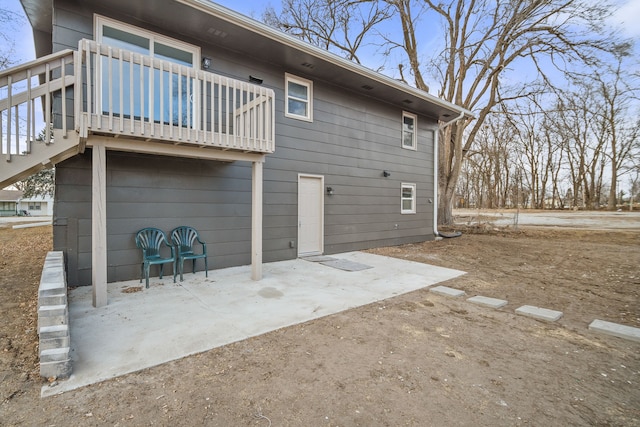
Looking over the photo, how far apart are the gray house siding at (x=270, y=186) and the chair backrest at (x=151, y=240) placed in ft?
0.39

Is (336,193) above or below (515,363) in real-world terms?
above

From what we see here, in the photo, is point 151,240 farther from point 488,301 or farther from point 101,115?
point 488,301

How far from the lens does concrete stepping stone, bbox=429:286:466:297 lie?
4.44m

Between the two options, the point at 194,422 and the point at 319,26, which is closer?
the point at 194,422

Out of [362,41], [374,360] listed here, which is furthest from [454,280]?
[362,41]

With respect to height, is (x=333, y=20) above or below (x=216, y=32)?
above

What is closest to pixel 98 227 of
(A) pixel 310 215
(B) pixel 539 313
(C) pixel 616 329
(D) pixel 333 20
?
(A) pixel 310 215

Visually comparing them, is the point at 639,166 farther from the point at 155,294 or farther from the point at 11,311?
the point at 11,311

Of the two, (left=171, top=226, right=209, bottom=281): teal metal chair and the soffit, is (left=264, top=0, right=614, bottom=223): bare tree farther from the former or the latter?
(left=171, top=226, right=209, bottom=281): teal metal chair

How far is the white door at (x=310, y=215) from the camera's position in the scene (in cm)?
700

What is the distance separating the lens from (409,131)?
976cm

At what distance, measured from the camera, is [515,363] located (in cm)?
257

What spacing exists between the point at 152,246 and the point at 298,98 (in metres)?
4.34

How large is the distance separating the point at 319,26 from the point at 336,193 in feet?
33.7
